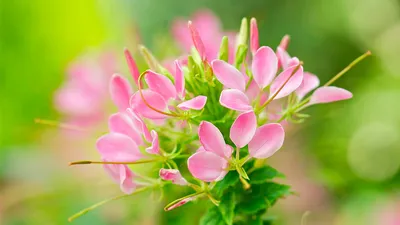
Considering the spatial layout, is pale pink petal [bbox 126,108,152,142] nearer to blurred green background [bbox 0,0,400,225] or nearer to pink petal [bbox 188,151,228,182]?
pink petal [bbox 188,151,228,182]

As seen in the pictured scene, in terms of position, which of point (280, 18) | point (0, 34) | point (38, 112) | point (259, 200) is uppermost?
point (259, 200)

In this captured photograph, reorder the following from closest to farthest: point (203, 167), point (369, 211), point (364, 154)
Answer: point (203, 167) < point (369, 211) < point (364, 154)

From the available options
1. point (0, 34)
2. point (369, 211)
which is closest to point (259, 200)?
point (369, 211)

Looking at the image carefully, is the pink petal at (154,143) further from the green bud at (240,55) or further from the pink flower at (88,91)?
the pink flower at (88,91)

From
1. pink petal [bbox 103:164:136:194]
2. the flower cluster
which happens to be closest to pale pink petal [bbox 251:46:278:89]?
the flower cluster

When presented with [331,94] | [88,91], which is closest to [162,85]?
[331,94]

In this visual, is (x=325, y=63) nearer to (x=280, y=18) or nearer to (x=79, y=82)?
(x=280, y=18)

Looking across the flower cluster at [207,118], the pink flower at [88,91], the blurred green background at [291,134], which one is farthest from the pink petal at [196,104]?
the pink flower at [88,91]
